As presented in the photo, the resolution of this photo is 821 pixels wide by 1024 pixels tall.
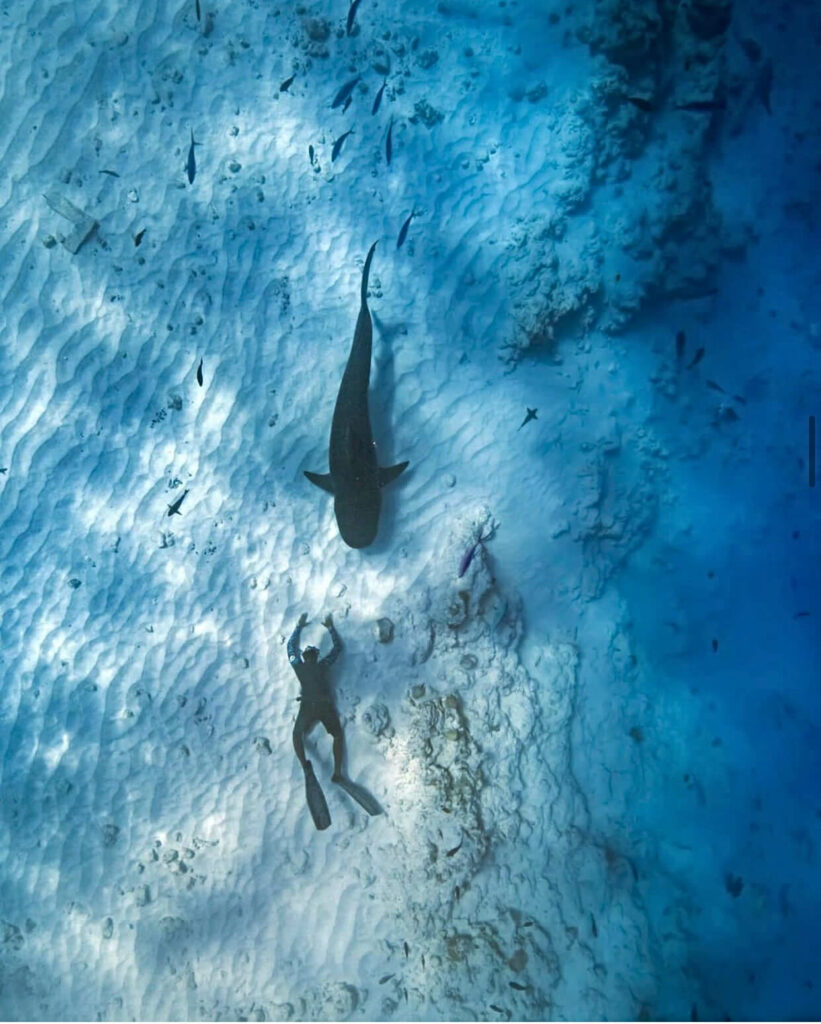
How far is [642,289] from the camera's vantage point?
769 cm

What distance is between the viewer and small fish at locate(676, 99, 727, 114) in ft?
25.5

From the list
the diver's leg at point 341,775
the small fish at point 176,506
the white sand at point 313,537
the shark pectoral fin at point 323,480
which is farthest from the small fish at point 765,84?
the diver's leg at point 341,775

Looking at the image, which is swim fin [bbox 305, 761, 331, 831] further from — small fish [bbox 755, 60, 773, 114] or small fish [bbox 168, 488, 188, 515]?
small fish [bbox 755, 60, 773, 114]

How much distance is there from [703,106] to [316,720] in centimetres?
918

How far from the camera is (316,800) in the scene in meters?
6.16

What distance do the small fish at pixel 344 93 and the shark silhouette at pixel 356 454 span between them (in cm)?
229

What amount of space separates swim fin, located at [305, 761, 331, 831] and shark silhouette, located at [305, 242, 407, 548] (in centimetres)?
255

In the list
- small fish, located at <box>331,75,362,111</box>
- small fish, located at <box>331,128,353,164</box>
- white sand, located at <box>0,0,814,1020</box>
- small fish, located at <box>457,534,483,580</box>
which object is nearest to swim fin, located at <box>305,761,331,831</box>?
white sand, located at <box>0,0,814,1020</box>

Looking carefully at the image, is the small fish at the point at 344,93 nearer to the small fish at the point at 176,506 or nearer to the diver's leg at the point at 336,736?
the small fish at the point at 176,506

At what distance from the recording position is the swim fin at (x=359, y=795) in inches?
247

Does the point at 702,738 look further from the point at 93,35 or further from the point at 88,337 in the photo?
the point at 93,35

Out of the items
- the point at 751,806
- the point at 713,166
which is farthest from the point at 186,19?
the point at 751,806

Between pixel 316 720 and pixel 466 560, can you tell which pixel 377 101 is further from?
pixel 316 720

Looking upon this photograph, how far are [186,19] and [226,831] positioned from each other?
9604 mm
